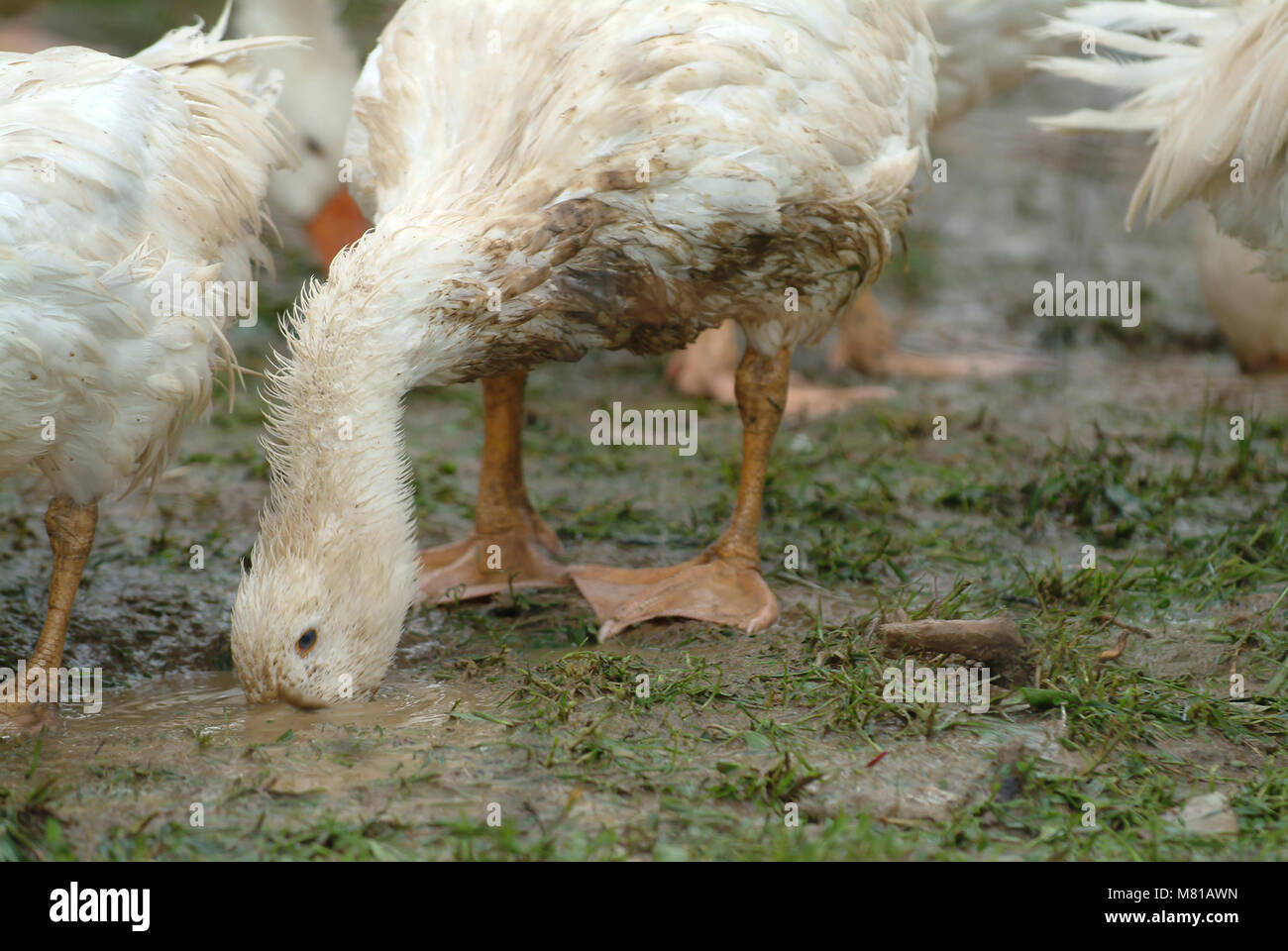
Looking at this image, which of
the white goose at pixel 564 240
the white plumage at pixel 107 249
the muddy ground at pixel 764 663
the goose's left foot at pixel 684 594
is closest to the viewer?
the muddy ground at pixel 764 663

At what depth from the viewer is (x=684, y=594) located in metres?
4.52

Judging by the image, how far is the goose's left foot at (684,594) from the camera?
439cm

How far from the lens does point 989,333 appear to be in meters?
8.24

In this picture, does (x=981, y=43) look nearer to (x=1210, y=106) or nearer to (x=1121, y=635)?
(x=1210, y=106)

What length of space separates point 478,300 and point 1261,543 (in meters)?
2.92

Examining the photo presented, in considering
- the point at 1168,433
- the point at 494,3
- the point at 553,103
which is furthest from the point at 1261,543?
the point at 494,3

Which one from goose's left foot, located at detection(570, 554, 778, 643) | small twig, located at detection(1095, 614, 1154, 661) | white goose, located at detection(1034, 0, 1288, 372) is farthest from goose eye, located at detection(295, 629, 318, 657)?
white goose, located at detection(1034, 0, 1288, 372)

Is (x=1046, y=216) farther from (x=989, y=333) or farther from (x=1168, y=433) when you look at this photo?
(x=1168, y=433)

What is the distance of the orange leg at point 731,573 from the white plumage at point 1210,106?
1.69m

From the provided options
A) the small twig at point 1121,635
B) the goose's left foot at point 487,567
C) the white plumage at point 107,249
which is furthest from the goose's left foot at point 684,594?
the white plumage at point 107,249

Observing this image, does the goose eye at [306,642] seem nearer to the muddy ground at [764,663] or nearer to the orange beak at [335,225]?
the muddy ground at [764,663]

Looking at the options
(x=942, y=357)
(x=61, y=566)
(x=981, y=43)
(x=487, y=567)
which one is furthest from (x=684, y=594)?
(x=942, y=357)

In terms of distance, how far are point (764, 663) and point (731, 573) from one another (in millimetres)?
575

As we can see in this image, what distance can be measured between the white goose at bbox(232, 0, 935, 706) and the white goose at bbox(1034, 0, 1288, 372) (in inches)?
37.5
